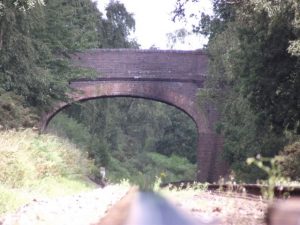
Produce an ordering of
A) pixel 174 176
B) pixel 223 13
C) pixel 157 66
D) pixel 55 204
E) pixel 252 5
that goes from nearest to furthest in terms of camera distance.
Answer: pixel 55 204 < pixel 252 5 < pixel 223 13 < pixel 157 66 < pixel 174 176

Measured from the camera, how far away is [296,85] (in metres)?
16.1

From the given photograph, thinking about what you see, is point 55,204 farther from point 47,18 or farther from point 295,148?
point 47,18

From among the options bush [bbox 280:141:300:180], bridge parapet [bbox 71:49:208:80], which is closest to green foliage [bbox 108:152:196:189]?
bridge parapet [bbox 71:49:208:80]

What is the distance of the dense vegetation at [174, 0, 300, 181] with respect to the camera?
14.7 meters

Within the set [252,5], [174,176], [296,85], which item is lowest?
[174,176]

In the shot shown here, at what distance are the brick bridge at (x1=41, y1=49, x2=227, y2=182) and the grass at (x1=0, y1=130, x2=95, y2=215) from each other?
11430 millimetres

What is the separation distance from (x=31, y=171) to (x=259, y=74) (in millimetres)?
7026

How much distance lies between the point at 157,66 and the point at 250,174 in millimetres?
10944

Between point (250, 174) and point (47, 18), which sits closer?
point (250, 174)

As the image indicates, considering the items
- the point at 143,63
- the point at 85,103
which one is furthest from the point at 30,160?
the point at 85,103

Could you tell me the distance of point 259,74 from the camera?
56.1 feet

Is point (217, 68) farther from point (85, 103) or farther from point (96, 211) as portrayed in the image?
point (96, 211)

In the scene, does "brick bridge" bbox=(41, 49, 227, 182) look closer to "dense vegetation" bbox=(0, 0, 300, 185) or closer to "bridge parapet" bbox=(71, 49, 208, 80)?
"bridge parapet" bbox=(71, 49, 208, 80)

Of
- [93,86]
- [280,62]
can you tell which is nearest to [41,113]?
[93,86]
